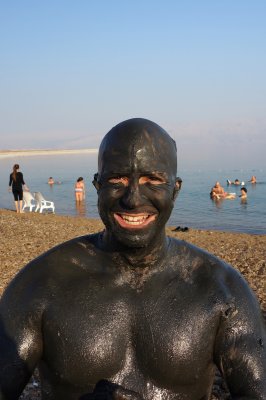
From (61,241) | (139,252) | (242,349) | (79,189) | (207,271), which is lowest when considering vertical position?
(79,189)

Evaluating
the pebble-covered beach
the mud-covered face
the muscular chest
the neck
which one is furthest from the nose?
the pebble-covered beach

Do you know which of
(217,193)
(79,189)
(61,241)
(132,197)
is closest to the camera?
(132,197)

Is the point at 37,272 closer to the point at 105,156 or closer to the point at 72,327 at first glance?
the point at 72,327

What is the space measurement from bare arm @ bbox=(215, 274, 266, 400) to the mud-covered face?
1.70 ft

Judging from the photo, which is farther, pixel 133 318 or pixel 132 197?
pixel 133 318

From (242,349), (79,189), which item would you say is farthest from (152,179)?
(79,189)

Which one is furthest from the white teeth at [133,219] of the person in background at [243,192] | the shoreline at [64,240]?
the person in background at [243,192]

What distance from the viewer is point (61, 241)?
1491 centimetres

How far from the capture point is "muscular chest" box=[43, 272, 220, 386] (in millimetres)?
2441

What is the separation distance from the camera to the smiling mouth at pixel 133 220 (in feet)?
7.84

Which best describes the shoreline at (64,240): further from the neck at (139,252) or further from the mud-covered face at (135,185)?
the mud-covered face at (135,185)

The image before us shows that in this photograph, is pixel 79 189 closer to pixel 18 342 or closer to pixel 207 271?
pixel 207 271

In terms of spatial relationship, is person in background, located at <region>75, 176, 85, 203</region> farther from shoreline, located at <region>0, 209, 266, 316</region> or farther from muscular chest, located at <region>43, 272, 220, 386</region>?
muscular chest, located at <region>43, 272, 220, 386</region>

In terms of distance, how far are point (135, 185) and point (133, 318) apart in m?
→ 0.60
